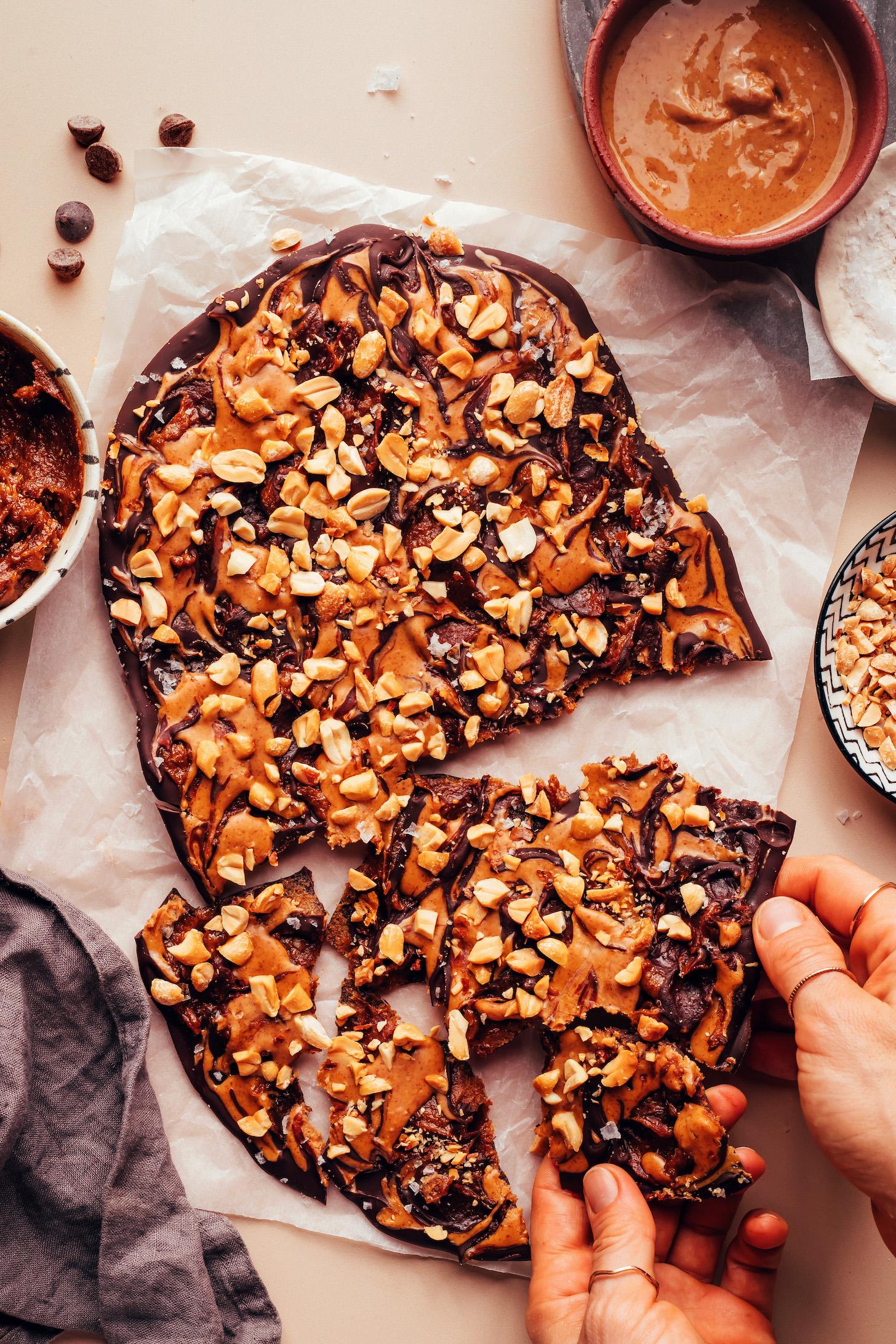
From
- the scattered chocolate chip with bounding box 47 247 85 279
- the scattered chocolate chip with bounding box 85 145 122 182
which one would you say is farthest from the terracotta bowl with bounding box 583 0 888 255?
the scattered chocolate chip with bounding box 47 247 85 279

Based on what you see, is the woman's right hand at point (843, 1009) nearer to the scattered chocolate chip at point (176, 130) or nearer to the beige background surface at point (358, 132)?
the beige background surface at point (358, 132)

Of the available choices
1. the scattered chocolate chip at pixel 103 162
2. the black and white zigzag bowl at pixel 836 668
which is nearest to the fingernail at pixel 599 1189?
the black and white zigzag bowl at pixel 836 668

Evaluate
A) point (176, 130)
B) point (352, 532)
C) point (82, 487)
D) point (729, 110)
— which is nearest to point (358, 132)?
point (176, 130)

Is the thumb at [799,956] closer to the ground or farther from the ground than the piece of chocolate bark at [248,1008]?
farther from the ground

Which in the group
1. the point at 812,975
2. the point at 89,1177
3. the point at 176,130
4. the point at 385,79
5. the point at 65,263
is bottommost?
the point at 89,1177

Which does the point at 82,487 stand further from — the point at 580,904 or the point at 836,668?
the point at 836,668

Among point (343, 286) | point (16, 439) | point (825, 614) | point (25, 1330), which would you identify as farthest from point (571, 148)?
point (25, 1330)

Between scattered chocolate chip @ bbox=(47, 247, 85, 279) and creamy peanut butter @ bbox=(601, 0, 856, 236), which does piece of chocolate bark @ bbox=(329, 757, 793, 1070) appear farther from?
scattered chocolate chip @ bbox=(47, 247, 85, 279)
